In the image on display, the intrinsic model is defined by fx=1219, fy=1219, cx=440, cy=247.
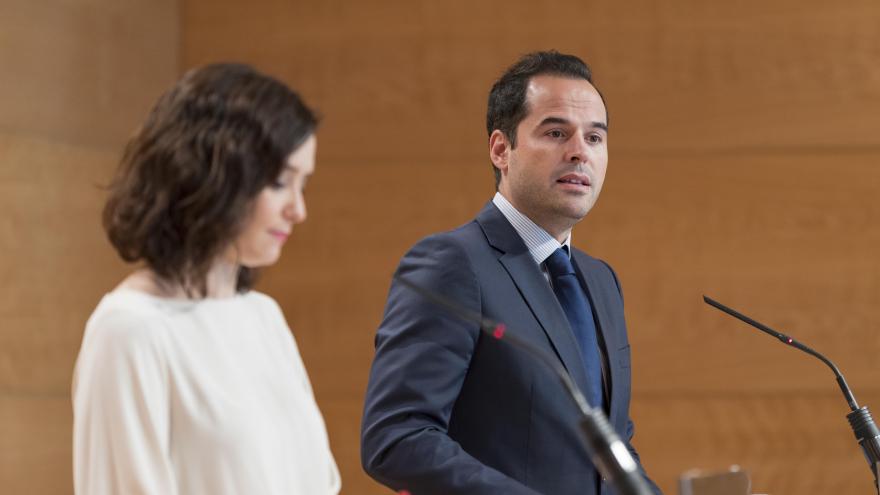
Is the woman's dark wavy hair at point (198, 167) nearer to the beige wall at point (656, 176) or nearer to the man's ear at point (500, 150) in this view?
the man's ear at point (500, 150)

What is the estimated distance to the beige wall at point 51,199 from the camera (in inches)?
117

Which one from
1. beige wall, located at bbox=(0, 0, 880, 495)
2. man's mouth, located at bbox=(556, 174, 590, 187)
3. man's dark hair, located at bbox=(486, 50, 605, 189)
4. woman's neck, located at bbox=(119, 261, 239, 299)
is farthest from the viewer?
beige wall, located at bbox=(0, 0, 880, 495)

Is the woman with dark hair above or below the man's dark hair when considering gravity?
below

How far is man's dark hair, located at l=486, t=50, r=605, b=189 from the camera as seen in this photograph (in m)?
2.26

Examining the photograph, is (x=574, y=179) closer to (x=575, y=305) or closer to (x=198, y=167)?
(x=575, y=305)

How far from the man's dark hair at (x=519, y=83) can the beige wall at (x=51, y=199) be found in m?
1.33

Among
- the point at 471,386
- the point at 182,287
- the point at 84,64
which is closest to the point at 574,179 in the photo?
the point at 471,386

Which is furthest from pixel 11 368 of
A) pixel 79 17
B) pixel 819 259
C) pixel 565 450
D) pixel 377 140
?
pixel 819 259

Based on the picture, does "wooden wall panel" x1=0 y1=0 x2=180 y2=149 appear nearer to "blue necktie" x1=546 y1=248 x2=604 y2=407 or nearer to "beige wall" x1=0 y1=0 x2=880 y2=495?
"beige wall" x1=0 y1=0 x2=880 y2=495

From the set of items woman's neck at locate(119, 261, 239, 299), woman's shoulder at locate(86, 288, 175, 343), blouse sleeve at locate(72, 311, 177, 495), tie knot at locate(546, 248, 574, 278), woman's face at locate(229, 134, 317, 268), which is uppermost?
tie knot at locate(546, 248, 574, 278)

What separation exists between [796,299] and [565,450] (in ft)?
5.93

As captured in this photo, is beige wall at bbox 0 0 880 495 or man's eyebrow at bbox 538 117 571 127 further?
beige wall at bbox 0 0 880 495

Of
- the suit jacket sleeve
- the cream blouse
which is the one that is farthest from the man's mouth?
the cream blouse

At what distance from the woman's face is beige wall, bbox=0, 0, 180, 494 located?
5.62 feet
